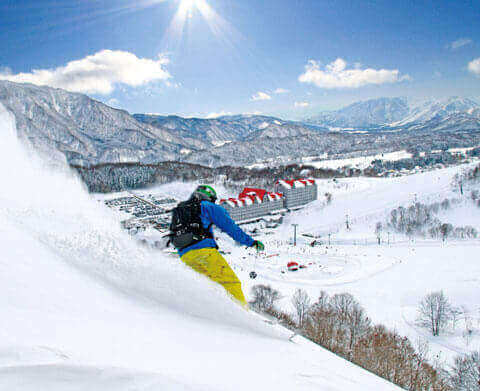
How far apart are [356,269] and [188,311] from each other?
29.3 meters

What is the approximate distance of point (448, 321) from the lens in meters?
17.8

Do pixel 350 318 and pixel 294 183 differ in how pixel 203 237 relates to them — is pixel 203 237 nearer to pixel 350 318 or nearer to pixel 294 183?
pixel 350 318

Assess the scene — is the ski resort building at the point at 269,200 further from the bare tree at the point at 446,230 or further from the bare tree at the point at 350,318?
the bare tree at the point at 350,318

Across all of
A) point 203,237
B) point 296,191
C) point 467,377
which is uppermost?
point 296,191

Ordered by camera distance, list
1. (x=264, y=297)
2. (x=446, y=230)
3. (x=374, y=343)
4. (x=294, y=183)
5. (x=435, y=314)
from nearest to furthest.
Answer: (x=374, y=343) → (x=435, y=314) → (x=264, y=297) → (x=446, y=230) → (x=294, y=183)

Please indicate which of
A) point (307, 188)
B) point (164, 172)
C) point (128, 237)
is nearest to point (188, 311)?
point (128, 237)

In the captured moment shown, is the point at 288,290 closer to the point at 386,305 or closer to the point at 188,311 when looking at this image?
the point at 386,305

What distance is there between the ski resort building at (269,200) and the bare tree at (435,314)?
36.7m

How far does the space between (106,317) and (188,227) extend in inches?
74.7

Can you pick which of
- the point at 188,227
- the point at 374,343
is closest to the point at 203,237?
the point at 188,227

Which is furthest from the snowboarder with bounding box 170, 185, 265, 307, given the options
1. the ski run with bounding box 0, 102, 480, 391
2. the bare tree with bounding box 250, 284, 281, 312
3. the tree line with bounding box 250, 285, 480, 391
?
the bare tree with bounding box 250, 284, 281, 312

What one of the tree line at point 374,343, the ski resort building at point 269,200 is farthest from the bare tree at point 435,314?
the ski resort building at point 269,200

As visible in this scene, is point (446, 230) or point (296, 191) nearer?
point (446, 230)

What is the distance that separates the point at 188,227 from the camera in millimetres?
3650
